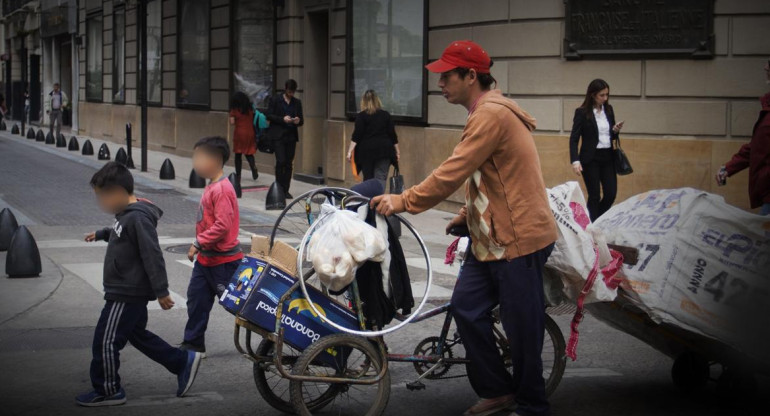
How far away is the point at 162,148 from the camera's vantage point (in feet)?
93.0

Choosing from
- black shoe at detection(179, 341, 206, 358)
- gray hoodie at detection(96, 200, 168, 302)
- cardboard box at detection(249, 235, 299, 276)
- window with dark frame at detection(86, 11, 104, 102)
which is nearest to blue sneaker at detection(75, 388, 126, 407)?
gray hoodie at detection(96, 200, 168, 302)

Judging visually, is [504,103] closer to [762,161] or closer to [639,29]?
[762,161]

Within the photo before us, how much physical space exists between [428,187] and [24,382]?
9.33 ft

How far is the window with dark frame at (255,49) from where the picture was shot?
21.7 metres

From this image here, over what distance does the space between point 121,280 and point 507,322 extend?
2094 mm

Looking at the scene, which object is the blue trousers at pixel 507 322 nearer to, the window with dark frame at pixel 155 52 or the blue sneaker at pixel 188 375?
the blue sneaker at pixel 188 375

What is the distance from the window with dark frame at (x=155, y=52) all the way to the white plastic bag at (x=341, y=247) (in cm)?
2487

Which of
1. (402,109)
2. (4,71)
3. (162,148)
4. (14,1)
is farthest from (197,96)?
(4,71)

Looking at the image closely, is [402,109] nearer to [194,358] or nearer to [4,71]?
[194,358]

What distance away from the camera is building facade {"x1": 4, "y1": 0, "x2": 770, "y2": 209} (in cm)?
1254

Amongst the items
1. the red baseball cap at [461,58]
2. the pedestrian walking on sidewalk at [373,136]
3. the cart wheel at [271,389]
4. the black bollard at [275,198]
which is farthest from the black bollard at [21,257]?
the black bollard at [275,198]

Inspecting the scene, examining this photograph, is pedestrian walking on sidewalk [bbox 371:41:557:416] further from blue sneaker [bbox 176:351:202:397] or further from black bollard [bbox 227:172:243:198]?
black bollard [bbox 227:172:243:198]

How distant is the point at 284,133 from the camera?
16.3 metres

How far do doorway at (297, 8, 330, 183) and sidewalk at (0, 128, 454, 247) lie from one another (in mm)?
552
